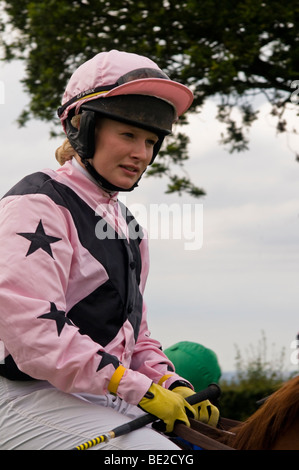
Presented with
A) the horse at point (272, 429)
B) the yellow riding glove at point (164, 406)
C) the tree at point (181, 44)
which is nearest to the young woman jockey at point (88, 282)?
the yellow riding glove at point (164, 406)

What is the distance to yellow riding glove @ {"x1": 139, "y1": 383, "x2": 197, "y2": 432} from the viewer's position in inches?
105

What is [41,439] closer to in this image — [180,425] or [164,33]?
[180,425]

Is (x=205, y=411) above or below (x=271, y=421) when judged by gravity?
below

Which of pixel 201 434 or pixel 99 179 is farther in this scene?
pixel 99 179

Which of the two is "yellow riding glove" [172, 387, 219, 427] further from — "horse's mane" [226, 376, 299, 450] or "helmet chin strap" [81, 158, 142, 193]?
"helmet chin strap" [81, 158, 142, 193]

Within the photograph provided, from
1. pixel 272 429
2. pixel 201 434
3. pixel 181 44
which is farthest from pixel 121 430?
pixel 181 44

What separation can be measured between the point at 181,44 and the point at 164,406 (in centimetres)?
806

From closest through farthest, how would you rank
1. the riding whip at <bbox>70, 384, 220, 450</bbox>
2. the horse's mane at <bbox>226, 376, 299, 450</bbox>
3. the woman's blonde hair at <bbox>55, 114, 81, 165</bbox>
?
the riding whip at <bbox>70, 384, 220, 450</bbox> → the horse's mane at <bbox>226, 376, 299, 450</bbox> → the woman's blonde hair at <bbox>55, 114, 81, 165</bbox>

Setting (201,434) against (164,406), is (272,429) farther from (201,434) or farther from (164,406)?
(164,406)

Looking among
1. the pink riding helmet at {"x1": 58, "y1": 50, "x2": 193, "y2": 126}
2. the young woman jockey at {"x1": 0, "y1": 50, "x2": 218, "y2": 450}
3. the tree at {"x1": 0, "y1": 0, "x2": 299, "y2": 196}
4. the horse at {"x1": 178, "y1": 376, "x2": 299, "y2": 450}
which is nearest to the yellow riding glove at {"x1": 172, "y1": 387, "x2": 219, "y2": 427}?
the young woman jockey at {"x1": 0, "y1": 50, "x2": 218, "y2": 450}

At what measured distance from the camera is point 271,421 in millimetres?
2703

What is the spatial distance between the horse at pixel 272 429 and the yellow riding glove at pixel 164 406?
0.15ft

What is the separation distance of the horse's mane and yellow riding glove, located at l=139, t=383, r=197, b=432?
241 millimetres
